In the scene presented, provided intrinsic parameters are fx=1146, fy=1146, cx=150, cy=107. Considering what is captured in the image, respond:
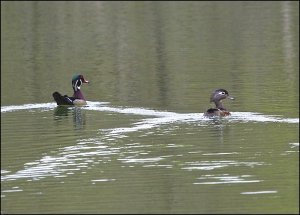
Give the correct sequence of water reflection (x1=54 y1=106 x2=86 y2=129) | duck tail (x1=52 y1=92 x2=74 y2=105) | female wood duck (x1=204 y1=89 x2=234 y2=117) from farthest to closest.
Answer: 1. duck tail (x1=52 y1=92 x2=74 y2=105)
2. water reflection (x1=54 y1=106 x2=86 y2=129)
3. female wood duck (x1=204 y1=89 x2=234 y2=117)

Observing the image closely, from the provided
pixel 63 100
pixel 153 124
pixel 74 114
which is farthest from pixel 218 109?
pixel 63 100

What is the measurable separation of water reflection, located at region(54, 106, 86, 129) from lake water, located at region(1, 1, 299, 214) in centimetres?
3

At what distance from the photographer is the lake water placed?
1750 cm

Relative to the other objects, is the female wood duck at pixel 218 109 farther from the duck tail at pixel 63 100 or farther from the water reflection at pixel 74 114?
the duck tail at pixel 63 100

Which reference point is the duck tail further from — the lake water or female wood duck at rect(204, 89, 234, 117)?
female wood duck at rect(204, 89, 234, 117)

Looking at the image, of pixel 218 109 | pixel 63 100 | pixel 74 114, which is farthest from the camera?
pixel 63 100

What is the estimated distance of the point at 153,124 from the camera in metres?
25.2

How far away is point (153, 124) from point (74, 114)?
406 centimetres

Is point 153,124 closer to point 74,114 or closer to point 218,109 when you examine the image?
point 218,109

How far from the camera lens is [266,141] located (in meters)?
22.2

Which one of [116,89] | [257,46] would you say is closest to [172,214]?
[116,89]

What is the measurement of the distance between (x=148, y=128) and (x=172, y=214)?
8542 mm

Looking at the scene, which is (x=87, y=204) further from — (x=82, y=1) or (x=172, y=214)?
(x=82, y=1)

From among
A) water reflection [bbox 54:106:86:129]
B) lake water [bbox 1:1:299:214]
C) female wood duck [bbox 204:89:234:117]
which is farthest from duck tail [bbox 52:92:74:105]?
female wood duck [bbox 204:89:234:117]
